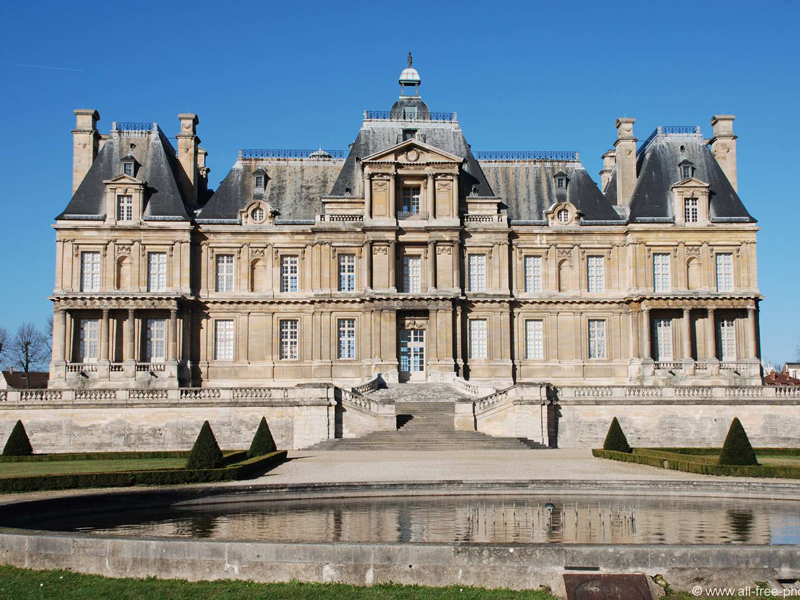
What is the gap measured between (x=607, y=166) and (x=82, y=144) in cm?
2796

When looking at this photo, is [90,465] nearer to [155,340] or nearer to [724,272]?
[155,340]

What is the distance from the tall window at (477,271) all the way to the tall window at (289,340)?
913 centimetres

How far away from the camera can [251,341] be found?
45.8 meters

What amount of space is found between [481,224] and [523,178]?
4801 mm

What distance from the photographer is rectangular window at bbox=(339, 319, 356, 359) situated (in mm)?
45281

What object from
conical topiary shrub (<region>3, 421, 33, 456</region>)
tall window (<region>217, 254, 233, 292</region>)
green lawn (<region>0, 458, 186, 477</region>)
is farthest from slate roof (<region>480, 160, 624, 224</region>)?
conical topiary shrub (<region>3, 421, 33, 456</region>)

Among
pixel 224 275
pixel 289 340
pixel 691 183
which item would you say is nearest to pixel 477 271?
pixel 289 340

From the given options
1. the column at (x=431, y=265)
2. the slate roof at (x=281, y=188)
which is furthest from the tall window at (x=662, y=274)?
the slate roof at (x=281, y=188)

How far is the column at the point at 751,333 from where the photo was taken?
44344 millimetres

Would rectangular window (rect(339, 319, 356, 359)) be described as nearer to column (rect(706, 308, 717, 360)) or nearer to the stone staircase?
the stone staircase

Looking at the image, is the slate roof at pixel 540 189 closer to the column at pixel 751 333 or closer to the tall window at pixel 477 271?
the tall window at pixel 477 271

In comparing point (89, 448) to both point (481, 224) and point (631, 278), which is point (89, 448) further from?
point (631, 278)

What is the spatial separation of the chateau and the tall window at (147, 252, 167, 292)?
0.23 feet

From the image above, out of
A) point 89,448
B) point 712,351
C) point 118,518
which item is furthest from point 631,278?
point 118,518
